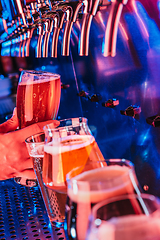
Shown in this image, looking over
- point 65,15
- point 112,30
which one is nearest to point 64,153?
point 112,30

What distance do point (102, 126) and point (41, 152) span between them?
142 centimetres

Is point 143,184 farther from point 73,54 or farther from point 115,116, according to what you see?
point 73,54

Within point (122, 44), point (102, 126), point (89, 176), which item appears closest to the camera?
point (89, 176)

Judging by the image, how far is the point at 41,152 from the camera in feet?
2.12

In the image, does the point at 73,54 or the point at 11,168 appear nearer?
the point at 11,168

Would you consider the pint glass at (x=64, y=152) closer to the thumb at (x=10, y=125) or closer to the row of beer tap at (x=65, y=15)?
the row of beer tap at (x=65, y=15)

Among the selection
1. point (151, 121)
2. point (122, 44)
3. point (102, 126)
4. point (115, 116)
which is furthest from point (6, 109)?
point (151, 121)

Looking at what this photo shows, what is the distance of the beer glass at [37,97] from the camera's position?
0.91 meters

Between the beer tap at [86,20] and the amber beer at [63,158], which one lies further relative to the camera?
the beer tap at [86,20]

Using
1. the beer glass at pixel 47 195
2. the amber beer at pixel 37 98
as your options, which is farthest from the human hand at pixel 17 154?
the beer glass at pixel 47 195

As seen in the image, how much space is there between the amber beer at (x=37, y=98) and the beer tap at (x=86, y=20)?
230mm

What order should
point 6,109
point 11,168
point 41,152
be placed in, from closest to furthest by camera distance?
1. point 41,152
2. point 11,168
3. point 6,109

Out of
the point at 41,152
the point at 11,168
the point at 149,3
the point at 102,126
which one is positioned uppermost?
the point at 149,3

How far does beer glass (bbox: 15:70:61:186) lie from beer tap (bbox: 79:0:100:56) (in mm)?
226
